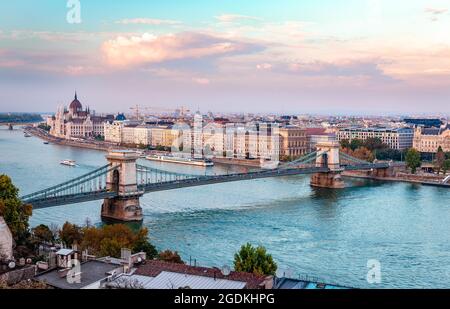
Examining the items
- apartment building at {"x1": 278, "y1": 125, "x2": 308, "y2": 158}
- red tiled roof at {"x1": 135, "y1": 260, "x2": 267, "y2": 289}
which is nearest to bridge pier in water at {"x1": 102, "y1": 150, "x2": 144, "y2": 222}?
red tiled roof at {"x1": 135, "y1": 260, "x2": 267, "y2": 289}

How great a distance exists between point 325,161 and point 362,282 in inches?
441

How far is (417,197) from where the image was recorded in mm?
14438

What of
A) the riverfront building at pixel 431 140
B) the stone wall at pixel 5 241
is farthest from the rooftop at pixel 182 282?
the riverfront building at pixel 431 140

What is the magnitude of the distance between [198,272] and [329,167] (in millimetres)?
13415

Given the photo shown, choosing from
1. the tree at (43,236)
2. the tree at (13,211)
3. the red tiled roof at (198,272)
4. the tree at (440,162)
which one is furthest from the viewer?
the tree at (440,162)

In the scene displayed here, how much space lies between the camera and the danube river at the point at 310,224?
7570mm

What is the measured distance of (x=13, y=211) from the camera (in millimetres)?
6918

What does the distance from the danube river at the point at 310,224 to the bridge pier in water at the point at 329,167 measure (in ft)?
1.77

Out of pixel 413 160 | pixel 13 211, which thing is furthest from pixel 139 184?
pixel 413 160

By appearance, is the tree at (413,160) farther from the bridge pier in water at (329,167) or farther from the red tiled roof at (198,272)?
the red tiled roof at (198,272)

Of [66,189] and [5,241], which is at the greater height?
[5,241]

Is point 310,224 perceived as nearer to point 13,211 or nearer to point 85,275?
point 13,211

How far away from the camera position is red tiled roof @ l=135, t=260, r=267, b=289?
13.1 feet
